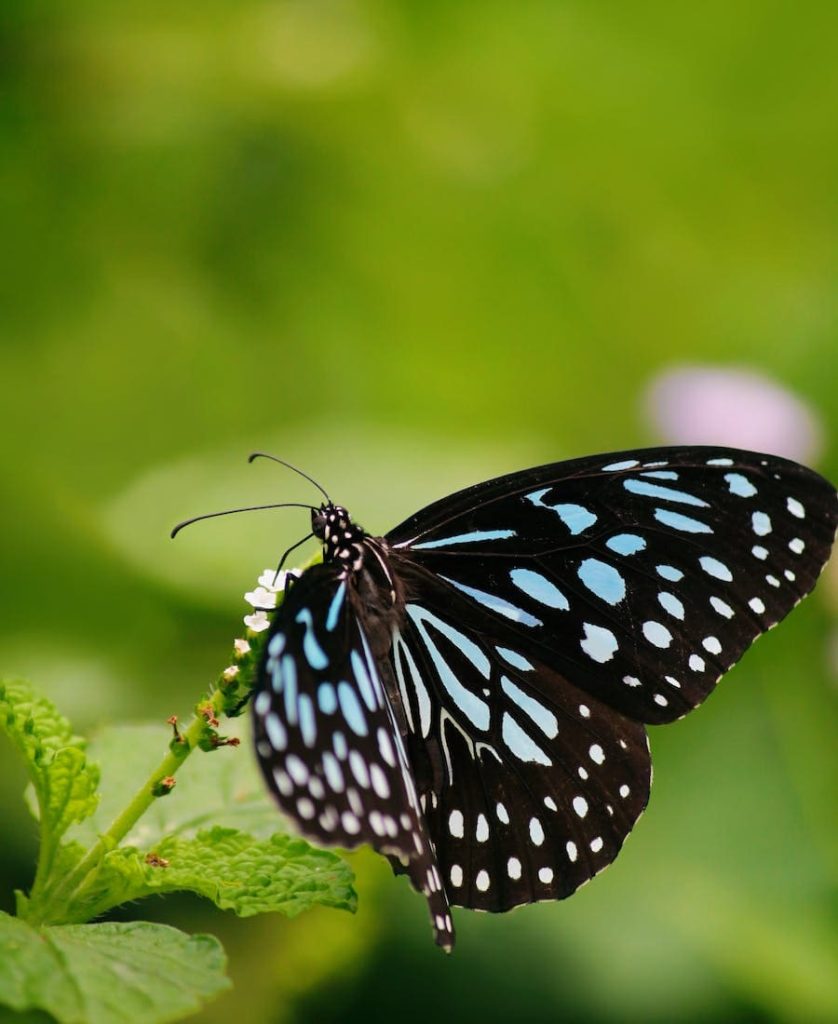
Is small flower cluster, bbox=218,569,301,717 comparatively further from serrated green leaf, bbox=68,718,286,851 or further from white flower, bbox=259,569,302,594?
serrated green leaf, bbox=68,718,286,851

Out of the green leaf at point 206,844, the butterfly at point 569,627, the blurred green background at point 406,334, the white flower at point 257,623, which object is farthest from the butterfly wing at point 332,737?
the blurred green background at point 406,334

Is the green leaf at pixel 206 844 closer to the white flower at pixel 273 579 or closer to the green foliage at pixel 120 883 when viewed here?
the green foliage at pixel 120 883

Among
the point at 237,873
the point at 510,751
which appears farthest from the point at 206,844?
the point at 510,751

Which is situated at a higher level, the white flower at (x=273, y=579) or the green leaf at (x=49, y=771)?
the white flower at (x=273, y=579)

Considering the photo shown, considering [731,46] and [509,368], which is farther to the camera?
[731,46]

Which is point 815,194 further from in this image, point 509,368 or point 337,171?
point 337,171

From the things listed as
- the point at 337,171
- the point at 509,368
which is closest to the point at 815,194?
the point at 509,368
